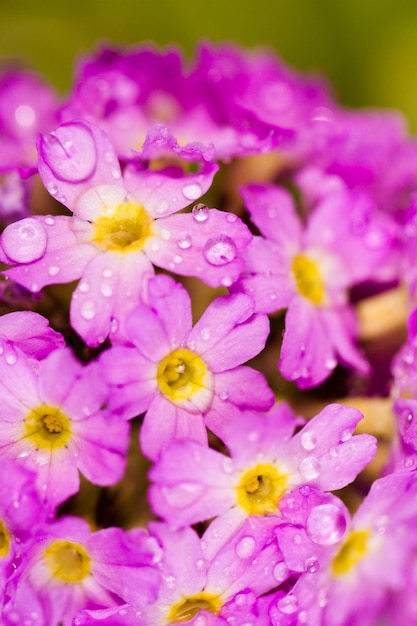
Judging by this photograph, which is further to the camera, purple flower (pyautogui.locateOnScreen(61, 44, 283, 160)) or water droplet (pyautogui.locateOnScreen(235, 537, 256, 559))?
purple flower (pyautogui.locateOnScreen(61, 44, 283, 160))

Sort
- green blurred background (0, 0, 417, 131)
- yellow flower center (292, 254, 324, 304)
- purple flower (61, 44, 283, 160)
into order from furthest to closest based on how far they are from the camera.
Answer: green blurred background (0, 0, 417, 131), purple flower (61, 44, 283, 160), yellow flower center (292, 254, 324, 304)

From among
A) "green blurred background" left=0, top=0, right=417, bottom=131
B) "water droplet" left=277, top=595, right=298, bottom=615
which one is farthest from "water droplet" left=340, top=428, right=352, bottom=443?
"green blurred background" left=0, top=0, right=417, bottom=131

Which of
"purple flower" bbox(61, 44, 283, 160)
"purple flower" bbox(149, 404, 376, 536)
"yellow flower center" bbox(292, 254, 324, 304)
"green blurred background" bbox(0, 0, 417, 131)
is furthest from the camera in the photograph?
"green blurred background" bbox(0, 0, 417, 131)

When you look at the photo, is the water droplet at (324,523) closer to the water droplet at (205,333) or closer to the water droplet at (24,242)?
the water droplet at (205,333)

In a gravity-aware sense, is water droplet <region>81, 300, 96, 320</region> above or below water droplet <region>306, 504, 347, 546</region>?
above

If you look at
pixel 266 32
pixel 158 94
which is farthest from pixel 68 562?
pixel 266 32

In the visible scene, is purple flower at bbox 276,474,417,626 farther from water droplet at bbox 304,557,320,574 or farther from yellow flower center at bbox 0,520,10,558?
yellow flower center at bbox 0,520,10,558

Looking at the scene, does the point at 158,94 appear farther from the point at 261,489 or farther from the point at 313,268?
the point at 261,489
